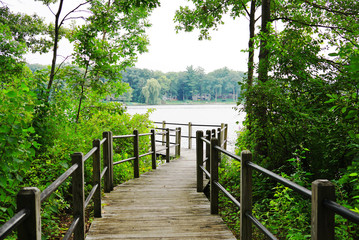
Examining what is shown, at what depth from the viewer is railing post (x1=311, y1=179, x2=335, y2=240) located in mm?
1382

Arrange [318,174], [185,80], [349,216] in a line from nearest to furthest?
[349,216] → [318,174] → [185,80]

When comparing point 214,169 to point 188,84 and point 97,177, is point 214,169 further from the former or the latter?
point 188,84

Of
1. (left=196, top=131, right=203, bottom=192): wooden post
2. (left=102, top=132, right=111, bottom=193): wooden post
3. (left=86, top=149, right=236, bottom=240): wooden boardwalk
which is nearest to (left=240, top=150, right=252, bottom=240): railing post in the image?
(left=86, top=149, right=236, bottom=240): wooden boardwalk

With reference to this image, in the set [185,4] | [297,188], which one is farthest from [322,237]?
[185,4]

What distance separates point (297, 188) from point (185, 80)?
2498 inches

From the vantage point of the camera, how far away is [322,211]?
1.39 metres

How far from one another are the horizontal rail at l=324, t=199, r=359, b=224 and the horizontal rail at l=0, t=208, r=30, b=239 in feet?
4.78

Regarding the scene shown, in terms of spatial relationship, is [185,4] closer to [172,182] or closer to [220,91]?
[172,182]

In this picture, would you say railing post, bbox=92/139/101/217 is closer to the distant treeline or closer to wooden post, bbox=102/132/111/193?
wooden post, bbox=102/132/111/193

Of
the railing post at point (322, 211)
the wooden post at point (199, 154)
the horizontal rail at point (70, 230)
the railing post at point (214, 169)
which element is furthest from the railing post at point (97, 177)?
the railing post at point (322, 211)

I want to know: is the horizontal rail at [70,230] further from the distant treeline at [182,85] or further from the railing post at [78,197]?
the distant treeline at [182,85]

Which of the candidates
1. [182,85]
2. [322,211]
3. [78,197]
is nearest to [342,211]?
[322,211]

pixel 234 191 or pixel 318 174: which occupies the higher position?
pixel 318 174

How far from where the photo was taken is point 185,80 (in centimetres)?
6431
